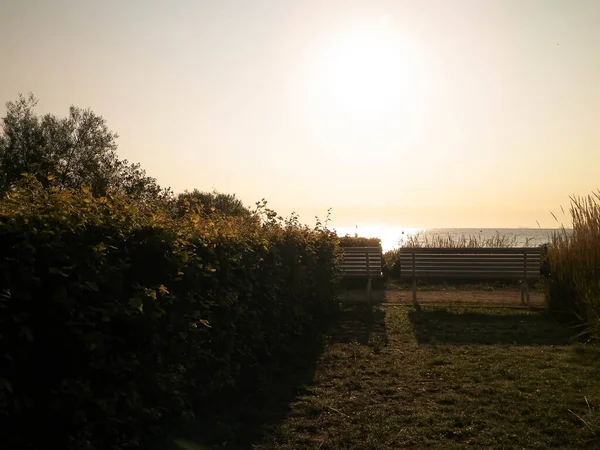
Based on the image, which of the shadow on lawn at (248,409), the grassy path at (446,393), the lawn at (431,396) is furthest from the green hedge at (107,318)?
the grassy path at (446,393)

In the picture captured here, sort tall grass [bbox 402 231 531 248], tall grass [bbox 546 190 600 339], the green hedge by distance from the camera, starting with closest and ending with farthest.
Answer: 1. the green hedge
2. tall grass [bbox 546 190 600 339]
3. tall grass [bbox 402 231 531 248]

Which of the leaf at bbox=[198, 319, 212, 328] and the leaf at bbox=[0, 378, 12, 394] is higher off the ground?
the leaf at bbox=[198, 319, 212, 328]

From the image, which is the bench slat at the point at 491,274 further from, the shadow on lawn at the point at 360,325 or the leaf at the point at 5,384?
the leaf at the point at 5,384

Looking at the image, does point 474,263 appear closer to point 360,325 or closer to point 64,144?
point 360,325

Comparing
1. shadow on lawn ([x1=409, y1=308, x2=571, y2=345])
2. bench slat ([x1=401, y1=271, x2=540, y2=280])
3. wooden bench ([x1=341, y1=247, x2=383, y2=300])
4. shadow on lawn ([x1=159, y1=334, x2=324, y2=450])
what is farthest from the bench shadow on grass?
wooden bench ([x1=341, y1=247, x2=383, y2=300])

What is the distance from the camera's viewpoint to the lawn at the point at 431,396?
4613mm

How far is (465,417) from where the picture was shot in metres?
5.05

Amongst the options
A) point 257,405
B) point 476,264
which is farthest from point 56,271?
point 476,264

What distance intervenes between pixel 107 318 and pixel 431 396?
3.52 m

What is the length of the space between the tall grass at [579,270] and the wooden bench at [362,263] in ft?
12.8

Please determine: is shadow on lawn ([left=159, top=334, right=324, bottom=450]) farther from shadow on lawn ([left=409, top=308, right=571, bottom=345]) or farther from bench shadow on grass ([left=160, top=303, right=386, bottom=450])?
shadow on lawn ([left=409, top=308, right=571, bottom=345])

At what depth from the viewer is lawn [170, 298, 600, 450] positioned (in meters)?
4.61

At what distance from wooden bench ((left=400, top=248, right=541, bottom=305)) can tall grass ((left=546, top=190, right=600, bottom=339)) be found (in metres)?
1.53

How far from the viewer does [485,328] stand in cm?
971
